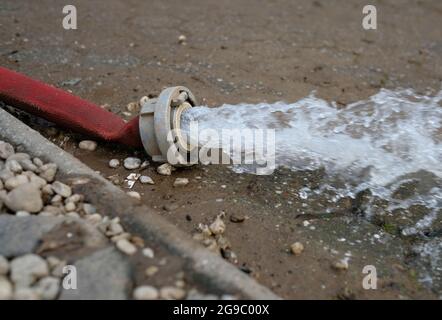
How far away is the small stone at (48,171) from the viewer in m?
2.15

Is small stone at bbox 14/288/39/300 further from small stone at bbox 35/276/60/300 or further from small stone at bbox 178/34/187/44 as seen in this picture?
small stone at bbox 178/34/187/44

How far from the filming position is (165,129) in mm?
2398

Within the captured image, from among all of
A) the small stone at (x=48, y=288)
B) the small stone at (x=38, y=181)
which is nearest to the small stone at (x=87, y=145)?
the small stone at (x=38, y=181)

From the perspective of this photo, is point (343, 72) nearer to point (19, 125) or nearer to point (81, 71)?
point (81, 71)

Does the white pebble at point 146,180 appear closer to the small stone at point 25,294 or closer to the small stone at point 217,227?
the small stone at point 217,227

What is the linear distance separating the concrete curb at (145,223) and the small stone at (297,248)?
1.43 feet

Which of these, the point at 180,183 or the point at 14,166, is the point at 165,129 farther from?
the point at 14,166

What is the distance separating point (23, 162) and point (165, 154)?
616mm

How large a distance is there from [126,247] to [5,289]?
0.38m

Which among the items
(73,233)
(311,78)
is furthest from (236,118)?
(73,233)

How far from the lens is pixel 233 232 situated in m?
2.19

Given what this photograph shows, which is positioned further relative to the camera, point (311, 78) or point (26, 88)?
point (311, 78)

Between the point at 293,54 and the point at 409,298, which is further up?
the point at 293,54

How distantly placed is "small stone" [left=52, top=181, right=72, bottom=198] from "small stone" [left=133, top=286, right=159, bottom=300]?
58 cm
